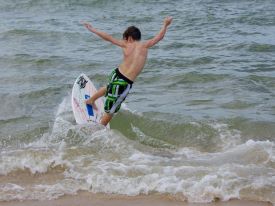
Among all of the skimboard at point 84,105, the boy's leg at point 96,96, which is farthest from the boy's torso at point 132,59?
the skimboard at point 84,105

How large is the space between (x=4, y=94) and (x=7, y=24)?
824 cm

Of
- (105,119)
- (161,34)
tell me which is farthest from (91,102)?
(161,34)

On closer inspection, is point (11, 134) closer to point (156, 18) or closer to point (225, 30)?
point (225, 30)

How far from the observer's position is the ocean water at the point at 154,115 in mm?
6379

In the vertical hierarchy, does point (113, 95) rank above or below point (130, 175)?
above

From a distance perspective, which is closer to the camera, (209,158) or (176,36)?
(209,158)

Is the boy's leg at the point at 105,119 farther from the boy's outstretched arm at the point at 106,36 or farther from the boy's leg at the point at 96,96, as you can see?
the boy's outstretched arm at the point at 106,36

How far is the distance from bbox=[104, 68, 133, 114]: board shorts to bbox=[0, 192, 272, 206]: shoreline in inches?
90.9

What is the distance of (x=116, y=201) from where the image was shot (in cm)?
591

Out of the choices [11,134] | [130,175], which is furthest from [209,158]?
[11,134]

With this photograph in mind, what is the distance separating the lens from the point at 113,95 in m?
8.06

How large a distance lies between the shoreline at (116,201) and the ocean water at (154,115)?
108 mm

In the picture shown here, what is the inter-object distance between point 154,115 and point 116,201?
340cm

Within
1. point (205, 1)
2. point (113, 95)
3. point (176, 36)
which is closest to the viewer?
point (113, 95)
